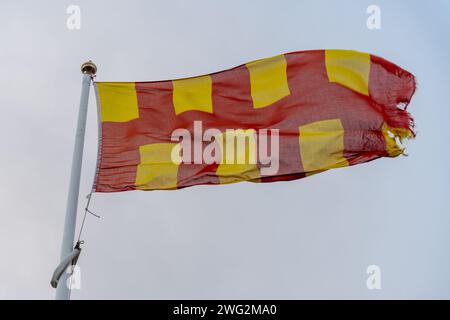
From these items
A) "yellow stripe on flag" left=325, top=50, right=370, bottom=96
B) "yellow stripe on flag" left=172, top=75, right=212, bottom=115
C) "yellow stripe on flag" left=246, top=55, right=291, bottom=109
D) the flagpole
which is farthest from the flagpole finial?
"yellow stripe on flag" left=325, top=50, right=370, bottom=96

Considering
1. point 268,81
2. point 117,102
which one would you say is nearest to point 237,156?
point 268,81

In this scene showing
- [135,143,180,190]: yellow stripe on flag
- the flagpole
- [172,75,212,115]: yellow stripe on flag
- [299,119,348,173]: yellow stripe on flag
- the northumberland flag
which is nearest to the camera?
the flagpole

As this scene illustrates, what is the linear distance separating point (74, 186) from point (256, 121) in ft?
13.5

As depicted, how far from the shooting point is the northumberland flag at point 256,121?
12.8 m

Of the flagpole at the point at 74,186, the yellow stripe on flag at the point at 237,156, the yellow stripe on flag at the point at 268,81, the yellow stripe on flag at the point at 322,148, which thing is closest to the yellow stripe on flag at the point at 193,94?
the yellow stripe on flag at the point at 237,156

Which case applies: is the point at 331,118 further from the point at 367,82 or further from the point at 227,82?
the point at 227,82

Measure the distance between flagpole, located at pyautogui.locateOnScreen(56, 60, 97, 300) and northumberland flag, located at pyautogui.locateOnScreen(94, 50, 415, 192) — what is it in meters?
0.56

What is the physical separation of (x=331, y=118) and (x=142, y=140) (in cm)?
369

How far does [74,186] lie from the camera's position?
11.3 metres

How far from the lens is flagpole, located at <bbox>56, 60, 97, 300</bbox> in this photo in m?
9.83

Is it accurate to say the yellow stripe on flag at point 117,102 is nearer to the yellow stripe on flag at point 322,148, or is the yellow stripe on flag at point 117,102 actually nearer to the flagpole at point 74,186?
the flagpole at point 74,186

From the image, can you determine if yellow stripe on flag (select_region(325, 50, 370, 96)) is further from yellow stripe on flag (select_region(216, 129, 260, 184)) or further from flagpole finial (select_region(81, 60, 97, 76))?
flagpole finial (select_region(81, 60, 97, 76))
